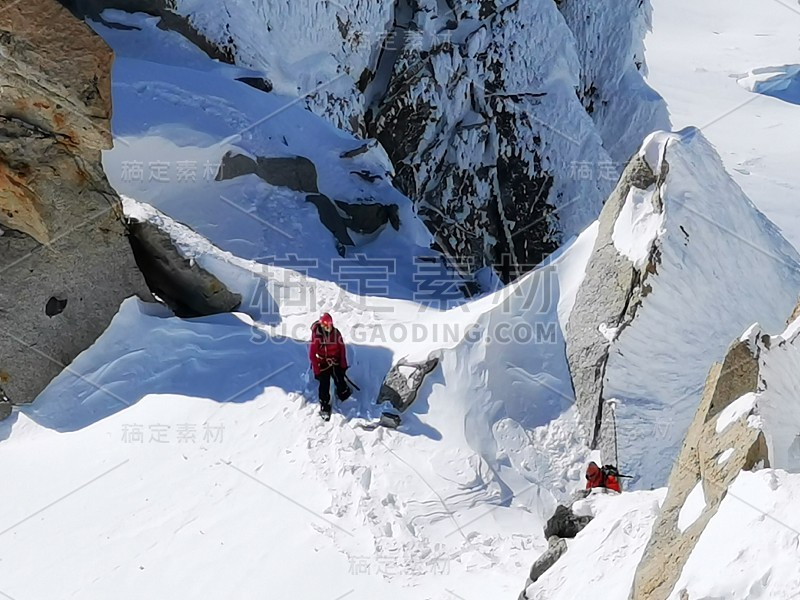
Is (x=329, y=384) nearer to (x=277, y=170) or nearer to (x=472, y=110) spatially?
(x=277, y=170)

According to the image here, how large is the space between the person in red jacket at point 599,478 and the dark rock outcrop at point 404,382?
2.30 metres

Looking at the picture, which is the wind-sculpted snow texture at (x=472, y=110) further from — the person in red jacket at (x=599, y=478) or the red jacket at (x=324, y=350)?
the person in red jacket at (x=599, y=478)

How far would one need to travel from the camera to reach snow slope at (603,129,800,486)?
926cm

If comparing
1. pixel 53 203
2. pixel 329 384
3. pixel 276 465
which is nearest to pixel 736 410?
pixel 276 465

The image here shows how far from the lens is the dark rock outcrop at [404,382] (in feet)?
31.6

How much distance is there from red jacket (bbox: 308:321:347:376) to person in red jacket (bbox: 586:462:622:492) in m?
2.98

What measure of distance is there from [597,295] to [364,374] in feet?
9.37

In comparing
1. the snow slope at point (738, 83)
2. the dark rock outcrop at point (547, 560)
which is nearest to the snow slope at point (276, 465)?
the dark rock outcrop at point (547, 560)

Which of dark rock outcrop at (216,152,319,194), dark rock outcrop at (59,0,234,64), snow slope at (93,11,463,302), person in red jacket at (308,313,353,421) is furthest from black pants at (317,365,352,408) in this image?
dark rock outcrop at (59,0,234,64)

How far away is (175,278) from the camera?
37.1 feet

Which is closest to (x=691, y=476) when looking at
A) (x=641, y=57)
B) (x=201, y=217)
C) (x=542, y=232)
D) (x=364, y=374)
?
(x=364, y=374)

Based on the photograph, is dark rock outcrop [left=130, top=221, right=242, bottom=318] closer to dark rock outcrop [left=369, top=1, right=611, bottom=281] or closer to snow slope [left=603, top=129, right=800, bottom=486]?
snow slope [left=603, top=129, right=800, bottom=486]

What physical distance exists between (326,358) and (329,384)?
0.94ft

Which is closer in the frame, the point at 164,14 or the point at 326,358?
the point at 326,358
